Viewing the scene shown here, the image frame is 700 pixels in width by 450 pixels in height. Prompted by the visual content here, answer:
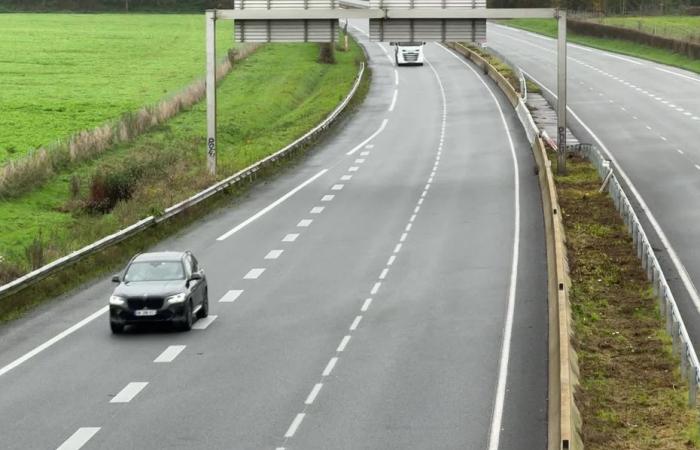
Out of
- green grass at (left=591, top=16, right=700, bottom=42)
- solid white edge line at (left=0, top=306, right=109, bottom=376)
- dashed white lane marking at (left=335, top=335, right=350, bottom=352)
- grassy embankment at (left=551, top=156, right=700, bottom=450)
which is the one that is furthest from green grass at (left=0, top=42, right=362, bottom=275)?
green grass at (left=591, top=16, right=700, bottom=42)

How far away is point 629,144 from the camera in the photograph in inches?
2618

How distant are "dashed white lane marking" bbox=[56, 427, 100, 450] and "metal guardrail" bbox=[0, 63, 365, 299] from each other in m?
9.78

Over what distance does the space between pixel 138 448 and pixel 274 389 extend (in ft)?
13.8

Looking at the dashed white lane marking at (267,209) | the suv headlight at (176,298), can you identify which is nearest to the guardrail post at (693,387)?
the suv headlight at (176,298)

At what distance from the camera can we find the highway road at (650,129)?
40688 millimetres

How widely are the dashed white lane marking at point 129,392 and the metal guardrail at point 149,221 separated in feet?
23.3

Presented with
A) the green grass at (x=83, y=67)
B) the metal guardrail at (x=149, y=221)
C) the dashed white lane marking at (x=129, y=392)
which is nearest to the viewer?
the dashed white lane marking at (x=129, y=392)

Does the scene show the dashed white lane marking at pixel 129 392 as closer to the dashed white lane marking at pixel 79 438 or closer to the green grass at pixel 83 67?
the dashed white lane marking at pixel 79 438

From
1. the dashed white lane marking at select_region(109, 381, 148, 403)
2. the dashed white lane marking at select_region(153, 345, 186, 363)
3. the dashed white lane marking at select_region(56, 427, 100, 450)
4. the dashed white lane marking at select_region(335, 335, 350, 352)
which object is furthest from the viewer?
the dashed white lane marking at select_region(335, 335, 350, 352)

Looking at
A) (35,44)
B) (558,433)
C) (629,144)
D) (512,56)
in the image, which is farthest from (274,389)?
(35,44)

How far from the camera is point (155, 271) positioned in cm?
3119

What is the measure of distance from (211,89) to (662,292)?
28.7m

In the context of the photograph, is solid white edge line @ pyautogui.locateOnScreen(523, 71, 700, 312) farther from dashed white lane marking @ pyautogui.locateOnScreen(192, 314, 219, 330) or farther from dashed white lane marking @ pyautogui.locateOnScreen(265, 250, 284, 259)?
dashed white lane marking @ pyautogui.locateOnScreen(192, 314, 219, 330)

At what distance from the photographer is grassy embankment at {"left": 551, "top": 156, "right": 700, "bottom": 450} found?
22062mm
